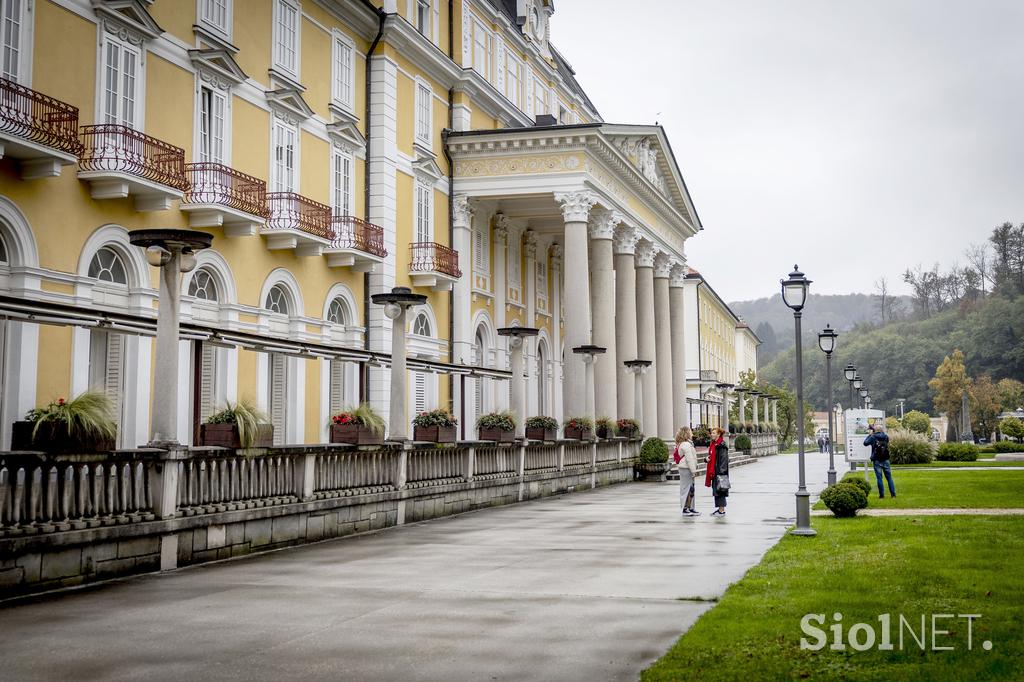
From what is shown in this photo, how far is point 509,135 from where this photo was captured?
34062mm

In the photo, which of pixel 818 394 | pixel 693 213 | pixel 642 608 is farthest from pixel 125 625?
pixel 818 394

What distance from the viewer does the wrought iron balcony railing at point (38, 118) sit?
51.8 ft

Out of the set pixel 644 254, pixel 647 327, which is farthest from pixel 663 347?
Result: pixel 644 254

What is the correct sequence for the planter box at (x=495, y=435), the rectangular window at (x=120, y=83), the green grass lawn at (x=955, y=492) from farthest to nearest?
1. the planter box at (x=495, y=435)
2. the green grass lawn at (x=955, y=492)
3. the rectangular window at (x=120, y=83)

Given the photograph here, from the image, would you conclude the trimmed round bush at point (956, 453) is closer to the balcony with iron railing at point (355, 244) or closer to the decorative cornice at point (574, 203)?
the decorative cornice at point (574, 203)

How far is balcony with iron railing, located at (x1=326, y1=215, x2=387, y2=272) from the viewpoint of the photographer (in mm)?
26609

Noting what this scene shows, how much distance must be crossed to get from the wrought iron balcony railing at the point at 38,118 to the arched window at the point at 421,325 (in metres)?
15.3

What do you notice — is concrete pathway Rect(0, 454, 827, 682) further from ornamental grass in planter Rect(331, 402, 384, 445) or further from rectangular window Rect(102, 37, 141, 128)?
Result: rectangular window Rect(102, 37, 141, 128)

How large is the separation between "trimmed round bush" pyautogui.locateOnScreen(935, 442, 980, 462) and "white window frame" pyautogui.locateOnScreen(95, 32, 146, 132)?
42.1 m

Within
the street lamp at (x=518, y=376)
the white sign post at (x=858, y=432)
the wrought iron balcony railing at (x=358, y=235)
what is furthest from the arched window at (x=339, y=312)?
the white sign post at (x=858, y=432)

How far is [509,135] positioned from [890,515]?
19.9 m

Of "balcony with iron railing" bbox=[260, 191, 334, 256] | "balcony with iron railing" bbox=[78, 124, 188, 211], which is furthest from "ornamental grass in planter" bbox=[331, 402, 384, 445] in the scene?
"balcony with iron railing" bbox=[260, 191, 334, 256]

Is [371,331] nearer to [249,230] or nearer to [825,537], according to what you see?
[249,230]

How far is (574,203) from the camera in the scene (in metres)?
34.7
